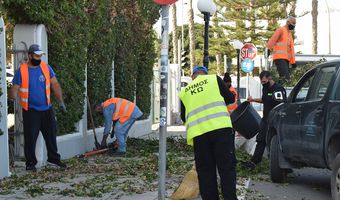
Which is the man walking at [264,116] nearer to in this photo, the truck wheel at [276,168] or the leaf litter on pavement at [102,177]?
the leaf litter on pavement at [102,177]

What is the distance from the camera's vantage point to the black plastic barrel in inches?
356

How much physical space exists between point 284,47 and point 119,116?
414 cm

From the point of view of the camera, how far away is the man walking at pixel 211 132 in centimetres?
672

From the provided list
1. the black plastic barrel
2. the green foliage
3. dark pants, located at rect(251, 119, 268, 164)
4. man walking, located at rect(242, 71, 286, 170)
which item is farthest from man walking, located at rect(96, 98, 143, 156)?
the black plastic barrel

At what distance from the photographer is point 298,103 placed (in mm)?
8961

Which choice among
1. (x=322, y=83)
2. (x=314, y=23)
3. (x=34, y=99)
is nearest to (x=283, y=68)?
(x=322, y=83)

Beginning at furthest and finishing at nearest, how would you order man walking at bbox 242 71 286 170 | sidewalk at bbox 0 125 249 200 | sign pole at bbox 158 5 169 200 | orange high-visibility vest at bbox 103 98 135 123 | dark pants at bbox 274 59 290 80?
dark pants at bbox 274 59 290 80, orange high-visibility vest at bbox 103 98 135 123, man walking at bbox 242 71 286 170, sidewalk at bbox 0 125 249 200, sign pole at bbox 158 5 169 200

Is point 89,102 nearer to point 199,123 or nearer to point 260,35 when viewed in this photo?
point 199,123

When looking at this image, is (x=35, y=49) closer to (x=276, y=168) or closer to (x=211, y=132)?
(x=211, y=132)

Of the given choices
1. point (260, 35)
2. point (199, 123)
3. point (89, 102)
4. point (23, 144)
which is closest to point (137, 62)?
point (89, 102)

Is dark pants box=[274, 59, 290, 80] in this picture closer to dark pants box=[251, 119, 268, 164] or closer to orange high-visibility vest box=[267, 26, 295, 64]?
orange high-visibility vest box=[267, 26, 295, 64]

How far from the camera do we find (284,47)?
1405 centimetres

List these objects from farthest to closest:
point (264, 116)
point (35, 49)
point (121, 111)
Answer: point (121, 111) < point (264, 116) < point (35, 49)

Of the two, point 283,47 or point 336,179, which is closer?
point 336,179
